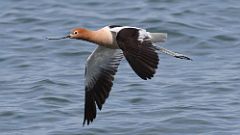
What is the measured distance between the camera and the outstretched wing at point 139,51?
10.2 meters

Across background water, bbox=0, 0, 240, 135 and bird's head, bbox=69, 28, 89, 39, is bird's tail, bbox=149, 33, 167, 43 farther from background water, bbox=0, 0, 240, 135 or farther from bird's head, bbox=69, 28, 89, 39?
background water, bbox=0, 0, 240, 135

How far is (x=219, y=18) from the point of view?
18.6 meters

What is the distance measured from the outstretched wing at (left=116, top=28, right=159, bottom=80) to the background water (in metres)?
2.37

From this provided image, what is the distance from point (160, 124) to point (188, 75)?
232 centimetres

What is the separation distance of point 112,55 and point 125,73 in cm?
264

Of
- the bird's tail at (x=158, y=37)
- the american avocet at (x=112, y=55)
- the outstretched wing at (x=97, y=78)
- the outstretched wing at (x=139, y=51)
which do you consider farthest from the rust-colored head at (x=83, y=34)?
the outstretched wing at (x=97, y=78)

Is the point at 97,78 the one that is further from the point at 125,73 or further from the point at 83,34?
the point at 125,73

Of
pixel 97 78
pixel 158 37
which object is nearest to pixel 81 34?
pixel 158 37

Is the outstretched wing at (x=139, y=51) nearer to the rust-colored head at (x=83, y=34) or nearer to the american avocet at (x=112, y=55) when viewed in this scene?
the american avocet at (x=112, y=55)

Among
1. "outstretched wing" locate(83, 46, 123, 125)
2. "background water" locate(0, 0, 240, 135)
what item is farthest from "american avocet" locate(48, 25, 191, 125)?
"background water" locate(0, 0, 240, 135)

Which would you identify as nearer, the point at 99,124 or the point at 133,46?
the point at 133,46

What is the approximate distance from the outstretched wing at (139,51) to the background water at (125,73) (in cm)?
237

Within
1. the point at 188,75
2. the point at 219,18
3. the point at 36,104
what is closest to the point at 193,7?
the point at 219,18

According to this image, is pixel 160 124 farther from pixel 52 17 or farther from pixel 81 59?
pixel 52 17
